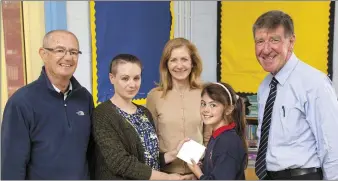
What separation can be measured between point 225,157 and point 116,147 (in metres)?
0.51

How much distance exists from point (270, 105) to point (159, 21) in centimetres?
207

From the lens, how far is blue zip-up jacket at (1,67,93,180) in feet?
5.42

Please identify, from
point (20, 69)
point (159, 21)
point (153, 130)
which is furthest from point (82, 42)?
point (153, 130)

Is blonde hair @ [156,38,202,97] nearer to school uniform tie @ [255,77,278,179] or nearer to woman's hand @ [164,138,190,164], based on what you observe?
woman's hand @ [164,138,190,164]

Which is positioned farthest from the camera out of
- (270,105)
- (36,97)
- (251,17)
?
(251,17)

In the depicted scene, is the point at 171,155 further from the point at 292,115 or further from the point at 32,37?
the point at 32,37

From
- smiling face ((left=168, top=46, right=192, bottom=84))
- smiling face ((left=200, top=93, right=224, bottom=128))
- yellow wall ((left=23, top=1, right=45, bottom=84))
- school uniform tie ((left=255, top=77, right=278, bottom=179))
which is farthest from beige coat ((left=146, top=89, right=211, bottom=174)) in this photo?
yellow wall ((left=23, top=1, right=45, bottom=84))

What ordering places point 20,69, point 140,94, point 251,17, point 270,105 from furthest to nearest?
point 251,17 → point 140,94 → point 20,69 → point 270,105

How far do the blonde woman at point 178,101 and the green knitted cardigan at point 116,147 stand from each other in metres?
0.33

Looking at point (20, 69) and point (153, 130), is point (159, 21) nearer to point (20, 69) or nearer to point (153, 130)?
point (20, 69)

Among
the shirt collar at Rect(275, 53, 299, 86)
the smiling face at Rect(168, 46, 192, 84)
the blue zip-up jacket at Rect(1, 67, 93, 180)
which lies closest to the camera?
the blue zip-up jacket at Rect(1, 67, 93, 180)

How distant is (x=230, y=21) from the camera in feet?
13.6

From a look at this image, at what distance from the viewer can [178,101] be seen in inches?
86.9

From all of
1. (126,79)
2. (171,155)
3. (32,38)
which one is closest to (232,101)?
(171,155)
